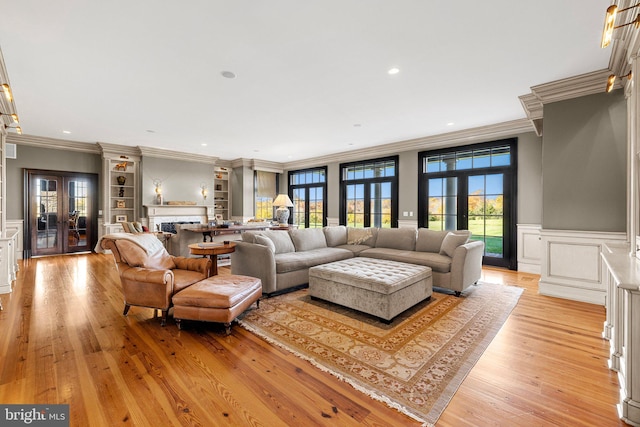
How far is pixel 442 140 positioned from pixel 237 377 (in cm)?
606

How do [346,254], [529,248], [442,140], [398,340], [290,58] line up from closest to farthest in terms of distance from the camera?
[398,340], [290,58], [346,254], [529,248], [442,140]

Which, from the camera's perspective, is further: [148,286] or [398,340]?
[148,286]

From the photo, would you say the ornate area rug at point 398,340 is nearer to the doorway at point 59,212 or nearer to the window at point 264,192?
the window at point 264,192

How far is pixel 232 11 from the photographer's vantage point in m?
2.38

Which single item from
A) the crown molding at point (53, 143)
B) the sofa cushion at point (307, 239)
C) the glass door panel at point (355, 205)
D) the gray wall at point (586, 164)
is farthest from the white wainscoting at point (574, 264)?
the crown molding at point (53, 143)

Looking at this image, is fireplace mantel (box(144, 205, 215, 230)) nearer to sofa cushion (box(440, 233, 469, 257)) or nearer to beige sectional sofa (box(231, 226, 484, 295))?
beige sectional sofa (box(231, 226, 484, 295))

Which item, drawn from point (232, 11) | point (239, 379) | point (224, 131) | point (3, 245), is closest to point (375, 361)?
point (239, 379)

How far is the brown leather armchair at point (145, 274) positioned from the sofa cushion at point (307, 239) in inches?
66.5

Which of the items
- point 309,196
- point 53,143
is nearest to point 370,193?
point 309,196

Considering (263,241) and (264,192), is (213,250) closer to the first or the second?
(263,241)

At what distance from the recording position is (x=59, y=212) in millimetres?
7215

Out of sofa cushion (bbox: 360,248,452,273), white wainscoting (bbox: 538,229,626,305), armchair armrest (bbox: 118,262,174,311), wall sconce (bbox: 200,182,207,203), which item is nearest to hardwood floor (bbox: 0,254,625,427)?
armchair armrest (bbox: 118,262,174,311)

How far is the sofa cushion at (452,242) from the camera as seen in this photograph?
4.13 meters

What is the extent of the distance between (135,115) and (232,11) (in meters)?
3.69
